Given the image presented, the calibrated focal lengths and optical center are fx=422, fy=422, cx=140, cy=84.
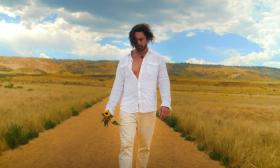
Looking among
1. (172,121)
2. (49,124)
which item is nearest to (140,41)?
(49,124)

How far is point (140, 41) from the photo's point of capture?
19.1ft

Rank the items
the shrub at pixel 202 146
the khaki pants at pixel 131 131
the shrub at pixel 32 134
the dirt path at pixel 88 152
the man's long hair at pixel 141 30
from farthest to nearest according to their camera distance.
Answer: the shrub at pixel 32 134, the shrub at pixel 202 146, the dirt path at pixel 88 152, the man's long hair at pixel 141 30, the khaki pants at pixel 131 131

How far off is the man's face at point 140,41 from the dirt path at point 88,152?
3.21m

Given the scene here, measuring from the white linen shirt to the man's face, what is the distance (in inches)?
5.0

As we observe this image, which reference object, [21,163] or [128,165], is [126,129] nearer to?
[128,165]

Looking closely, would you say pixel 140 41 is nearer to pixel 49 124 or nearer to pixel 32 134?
pixel 32 134

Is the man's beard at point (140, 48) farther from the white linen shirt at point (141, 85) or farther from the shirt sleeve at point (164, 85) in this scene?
the shirt sleeve at point (164, 85)

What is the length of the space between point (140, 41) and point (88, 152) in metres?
4.69

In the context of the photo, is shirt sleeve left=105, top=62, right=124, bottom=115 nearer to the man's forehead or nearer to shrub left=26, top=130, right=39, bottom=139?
the man's forehead

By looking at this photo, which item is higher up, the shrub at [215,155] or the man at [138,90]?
the man at [138,90]

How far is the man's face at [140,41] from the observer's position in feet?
19.0

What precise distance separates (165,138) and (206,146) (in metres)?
2.18

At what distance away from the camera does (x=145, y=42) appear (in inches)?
231

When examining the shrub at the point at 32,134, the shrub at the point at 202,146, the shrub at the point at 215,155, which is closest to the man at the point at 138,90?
the shrub at the point at 215,155
